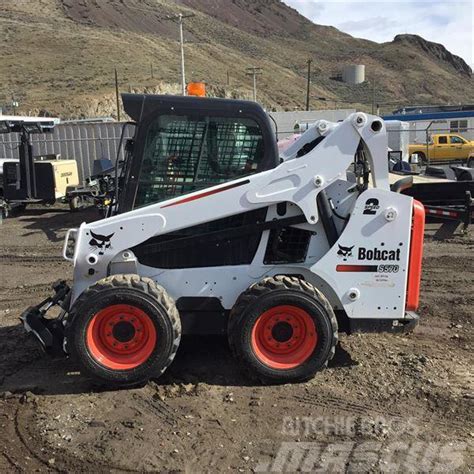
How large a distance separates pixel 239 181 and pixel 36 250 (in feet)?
23.6

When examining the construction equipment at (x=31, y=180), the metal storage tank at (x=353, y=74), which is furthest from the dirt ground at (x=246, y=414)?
the metal storage tank at (x=353, y=74)

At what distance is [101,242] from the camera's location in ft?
15.5

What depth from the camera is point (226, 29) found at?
12725cm

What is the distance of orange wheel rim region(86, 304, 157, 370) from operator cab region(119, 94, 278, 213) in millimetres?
923

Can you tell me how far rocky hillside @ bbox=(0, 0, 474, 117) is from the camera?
61.5 metres

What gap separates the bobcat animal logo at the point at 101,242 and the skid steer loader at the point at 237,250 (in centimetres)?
1

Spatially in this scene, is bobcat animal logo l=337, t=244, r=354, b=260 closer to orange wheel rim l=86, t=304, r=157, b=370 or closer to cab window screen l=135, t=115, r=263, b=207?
cab window screen l=135, t=115, r=263, b=207

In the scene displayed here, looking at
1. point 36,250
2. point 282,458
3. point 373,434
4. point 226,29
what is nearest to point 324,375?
point 373,434

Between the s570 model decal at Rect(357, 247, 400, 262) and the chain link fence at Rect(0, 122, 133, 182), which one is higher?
the chain link fence at Rect(0, 122, 133, 182)

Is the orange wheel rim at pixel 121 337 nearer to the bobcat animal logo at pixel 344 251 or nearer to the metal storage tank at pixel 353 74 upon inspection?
the bobcat animal logo at pixel 344 251

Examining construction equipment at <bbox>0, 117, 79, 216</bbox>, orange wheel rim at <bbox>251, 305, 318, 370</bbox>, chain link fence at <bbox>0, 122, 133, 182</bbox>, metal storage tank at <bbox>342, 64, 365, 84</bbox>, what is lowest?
orange wheel rim at <bbox>251, 305, 318, 370</bbox>

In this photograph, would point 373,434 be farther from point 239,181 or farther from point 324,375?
point 239,181

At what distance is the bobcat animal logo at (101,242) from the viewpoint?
4.71m

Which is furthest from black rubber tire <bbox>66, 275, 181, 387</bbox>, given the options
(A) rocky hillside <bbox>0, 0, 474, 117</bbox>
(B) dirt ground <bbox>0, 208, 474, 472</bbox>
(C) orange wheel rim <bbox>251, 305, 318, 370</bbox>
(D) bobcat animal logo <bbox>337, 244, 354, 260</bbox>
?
(A) rocky hillside <bbox>0, 0, 474, 117</bbox>
